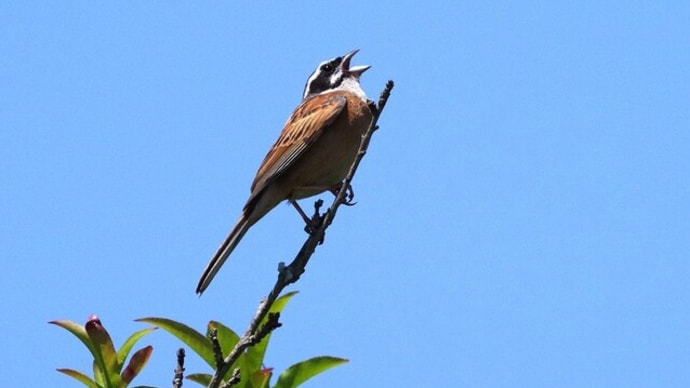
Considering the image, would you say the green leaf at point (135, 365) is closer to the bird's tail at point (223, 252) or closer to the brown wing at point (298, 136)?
the bird's tail at point (223, 252)

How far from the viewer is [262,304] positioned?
155 inches

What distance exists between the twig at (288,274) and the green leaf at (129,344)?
375 mm

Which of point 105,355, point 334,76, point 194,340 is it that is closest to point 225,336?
point 194,340

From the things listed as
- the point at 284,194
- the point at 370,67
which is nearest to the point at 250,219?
the point at 284,194

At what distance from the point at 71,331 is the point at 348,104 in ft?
16.2

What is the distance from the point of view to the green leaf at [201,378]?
12.3ft

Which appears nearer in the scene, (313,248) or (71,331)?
(71,331)

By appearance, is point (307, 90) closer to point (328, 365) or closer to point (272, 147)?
point (272, 147)

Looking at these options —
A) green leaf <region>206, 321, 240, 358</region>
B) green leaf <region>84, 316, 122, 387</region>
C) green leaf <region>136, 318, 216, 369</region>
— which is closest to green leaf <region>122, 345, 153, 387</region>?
green leaf <region>84, 316, 122, 387</region>

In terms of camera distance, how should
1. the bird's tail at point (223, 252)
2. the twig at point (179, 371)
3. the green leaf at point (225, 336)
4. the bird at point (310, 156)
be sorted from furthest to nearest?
the bird at point (310, 156), the bird's tail at point (223, 252), the green leaf at point (225, 336), the twig at point (179, 371)

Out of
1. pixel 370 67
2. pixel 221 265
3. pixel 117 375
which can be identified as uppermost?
pixel 370 67

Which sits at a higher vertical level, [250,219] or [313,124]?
[313,124]

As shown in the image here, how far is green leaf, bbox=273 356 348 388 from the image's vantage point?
3783 mm

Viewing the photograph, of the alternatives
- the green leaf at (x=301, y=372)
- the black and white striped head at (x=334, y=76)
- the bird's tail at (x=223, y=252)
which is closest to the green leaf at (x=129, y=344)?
the green leaf at (x=301, y=372)
